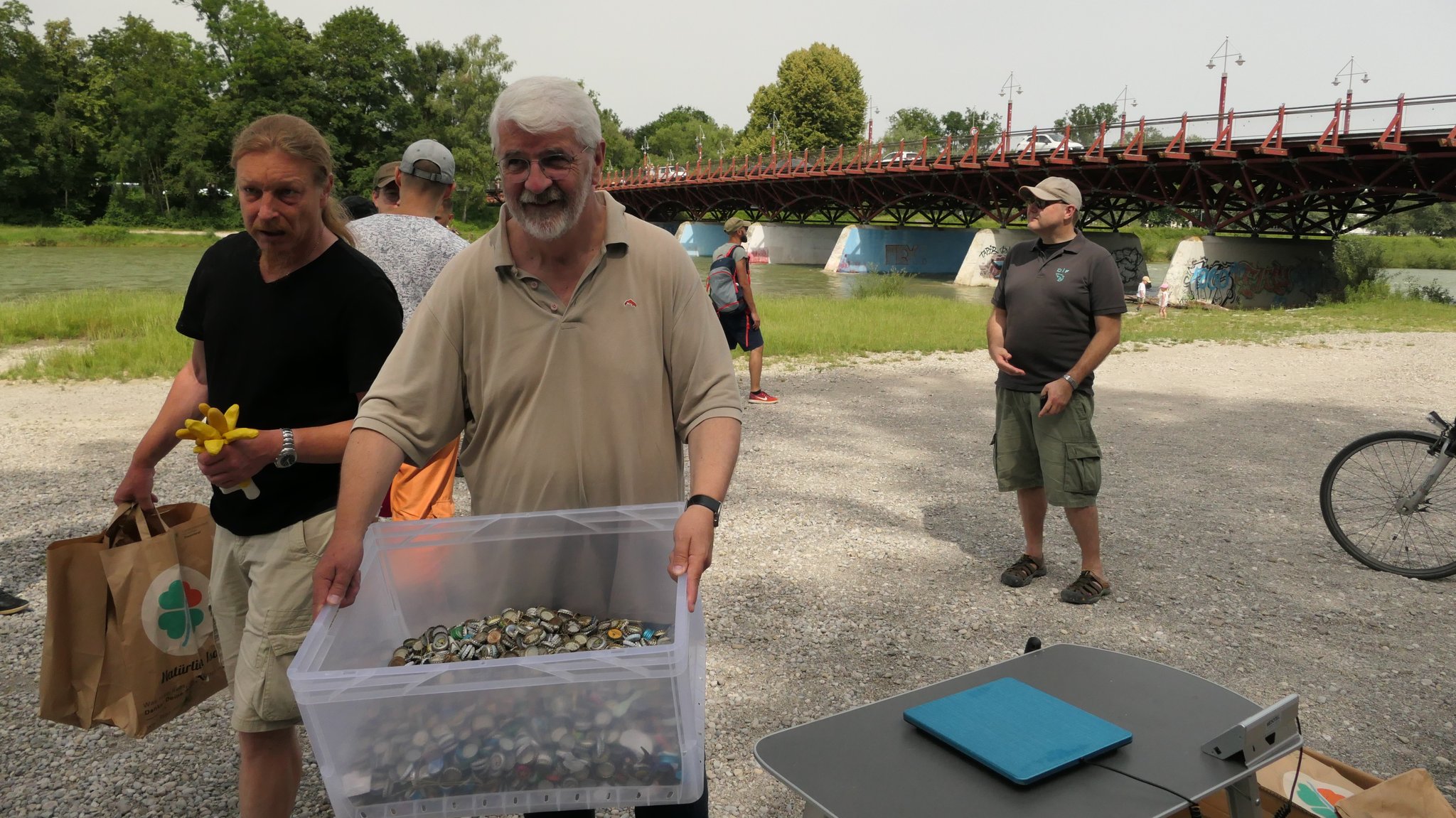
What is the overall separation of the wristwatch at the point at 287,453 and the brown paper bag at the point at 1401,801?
2643 millimetres

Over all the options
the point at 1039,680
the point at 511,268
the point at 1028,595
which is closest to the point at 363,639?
the point at 511,268

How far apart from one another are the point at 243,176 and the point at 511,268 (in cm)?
79

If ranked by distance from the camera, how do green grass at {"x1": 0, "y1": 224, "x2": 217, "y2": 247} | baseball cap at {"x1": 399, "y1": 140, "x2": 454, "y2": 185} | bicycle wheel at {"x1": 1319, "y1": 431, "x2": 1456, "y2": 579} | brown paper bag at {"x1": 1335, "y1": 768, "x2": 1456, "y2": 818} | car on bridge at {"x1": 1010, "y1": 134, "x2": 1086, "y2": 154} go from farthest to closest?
green grass at {"x1": 0, "y1": 224, "x2": 217, "y2": 247} → car on bridge at {"x1": 1010, "y1": 134, "x2": 1086, "y2": 154} → bicycle wheel at {"x1": 1319, "y1": 431, "x2": 1456, "y2": 579} → baseball cap at {"x1": 399, "y1": 140, "x2": 454, "y2": 185} → brown paper bag at {"x1": 1335, "y1": 768, "x2": 1456, "y2": 818}

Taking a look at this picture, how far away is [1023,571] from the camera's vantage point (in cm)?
521

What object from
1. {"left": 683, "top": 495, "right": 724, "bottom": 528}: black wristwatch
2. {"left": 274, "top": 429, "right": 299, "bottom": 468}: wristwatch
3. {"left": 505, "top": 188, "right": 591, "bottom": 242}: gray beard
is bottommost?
{"left": 683, "top": 495, "right": 724, "bottom": 528}: black wristwatch

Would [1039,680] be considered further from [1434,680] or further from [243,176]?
[1434,680]

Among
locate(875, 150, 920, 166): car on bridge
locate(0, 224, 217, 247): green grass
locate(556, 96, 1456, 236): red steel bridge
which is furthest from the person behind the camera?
locate(0, 224, 217, 247): green grass

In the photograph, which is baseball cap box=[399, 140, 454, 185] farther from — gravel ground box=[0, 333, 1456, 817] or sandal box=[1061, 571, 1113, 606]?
sandal box=[1061, 571, 1113, 606]

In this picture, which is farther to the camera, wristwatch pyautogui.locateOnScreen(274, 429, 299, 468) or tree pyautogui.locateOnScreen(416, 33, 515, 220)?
tree pyautogui.locateOnScreen(416, 33, 515, 220)

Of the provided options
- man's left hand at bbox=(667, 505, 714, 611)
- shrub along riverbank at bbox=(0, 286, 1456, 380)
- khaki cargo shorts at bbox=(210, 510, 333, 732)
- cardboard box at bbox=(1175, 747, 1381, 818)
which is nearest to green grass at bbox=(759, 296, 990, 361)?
shrub along riverbank at bbox=(0, 286, 1456, 380)

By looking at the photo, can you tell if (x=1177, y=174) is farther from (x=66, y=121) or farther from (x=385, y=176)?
(x=66, y=121)

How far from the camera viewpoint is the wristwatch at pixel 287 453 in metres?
2.36

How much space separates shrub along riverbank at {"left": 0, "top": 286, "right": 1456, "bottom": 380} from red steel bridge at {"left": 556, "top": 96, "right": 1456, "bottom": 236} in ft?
14.2

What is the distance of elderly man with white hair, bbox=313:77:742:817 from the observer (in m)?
2.12
